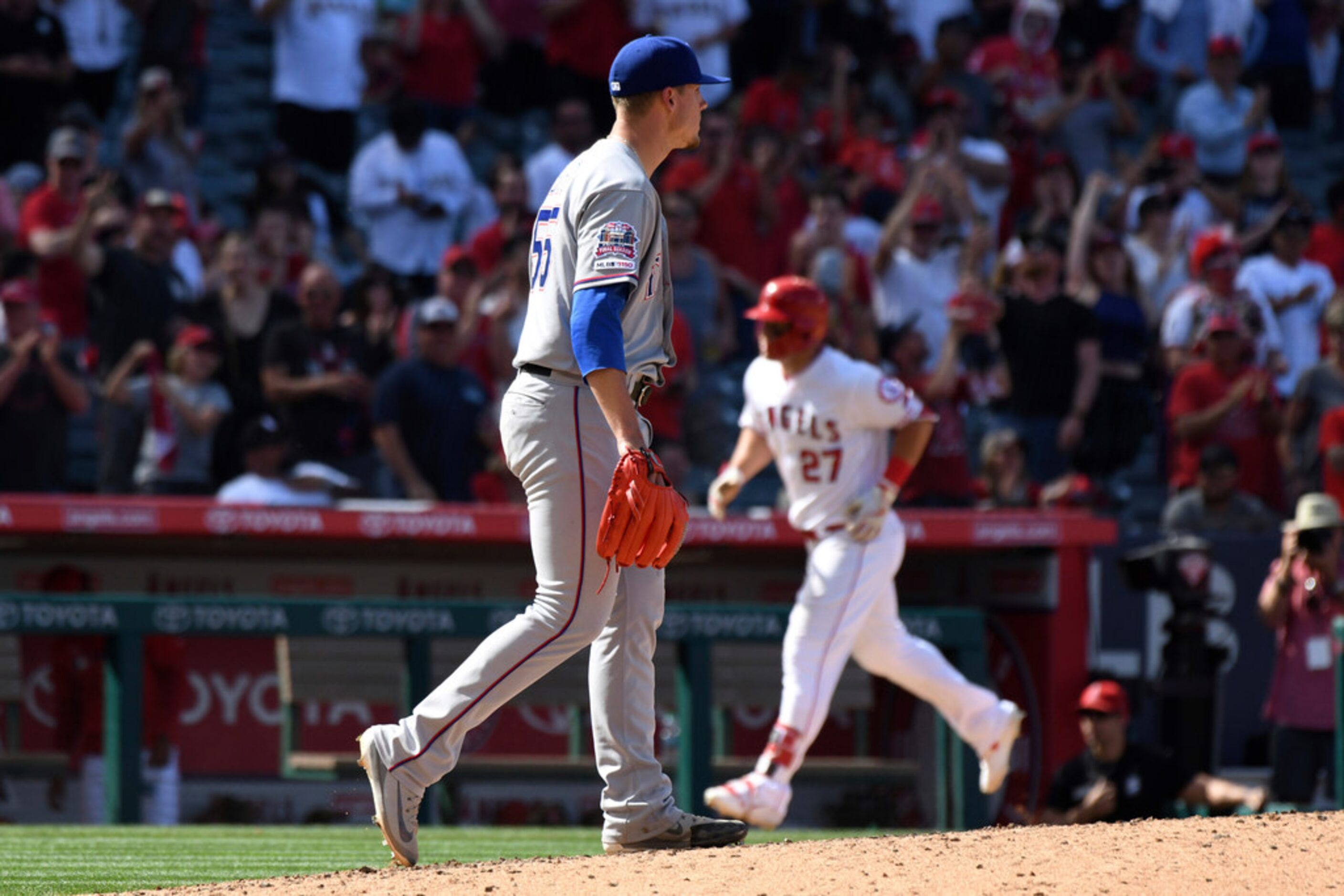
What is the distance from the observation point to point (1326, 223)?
1327cm

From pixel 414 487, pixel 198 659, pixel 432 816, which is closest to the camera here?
pixel 432 816

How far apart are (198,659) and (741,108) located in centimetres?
601

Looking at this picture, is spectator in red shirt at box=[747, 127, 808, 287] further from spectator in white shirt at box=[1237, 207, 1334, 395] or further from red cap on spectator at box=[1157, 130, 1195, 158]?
red cap on spectator at box=[1157, 130, 1195, 158]

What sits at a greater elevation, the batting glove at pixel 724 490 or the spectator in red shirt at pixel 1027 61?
the spectator in red shirt at pixel 1027 61

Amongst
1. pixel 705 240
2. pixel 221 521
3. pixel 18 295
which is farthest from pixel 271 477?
pixel 705 240

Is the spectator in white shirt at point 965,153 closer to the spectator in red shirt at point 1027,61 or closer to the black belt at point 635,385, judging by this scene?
the spectator in red shirt at point 1027,61

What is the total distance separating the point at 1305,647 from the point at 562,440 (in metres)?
5.17

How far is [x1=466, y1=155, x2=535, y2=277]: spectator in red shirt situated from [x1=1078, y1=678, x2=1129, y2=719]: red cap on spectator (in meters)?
4.53

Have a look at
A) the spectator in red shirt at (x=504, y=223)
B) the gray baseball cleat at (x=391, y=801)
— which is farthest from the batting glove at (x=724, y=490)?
the spectator in red shirt at (x=504, y=223)

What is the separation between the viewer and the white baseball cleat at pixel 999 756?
7352 millimetres

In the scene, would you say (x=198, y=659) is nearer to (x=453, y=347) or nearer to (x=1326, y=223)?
(x=453, y=347)

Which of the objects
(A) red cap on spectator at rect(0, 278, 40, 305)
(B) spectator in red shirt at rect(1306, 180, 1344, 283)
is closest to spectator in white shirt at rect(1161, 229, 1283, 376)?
(B) spectator in red shirt at rect(1306, 180, 1344, 283)

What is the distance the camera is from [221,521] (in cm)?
859

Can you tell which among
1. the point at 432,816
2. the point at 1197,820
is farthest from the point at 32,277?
the point at 1197,820
